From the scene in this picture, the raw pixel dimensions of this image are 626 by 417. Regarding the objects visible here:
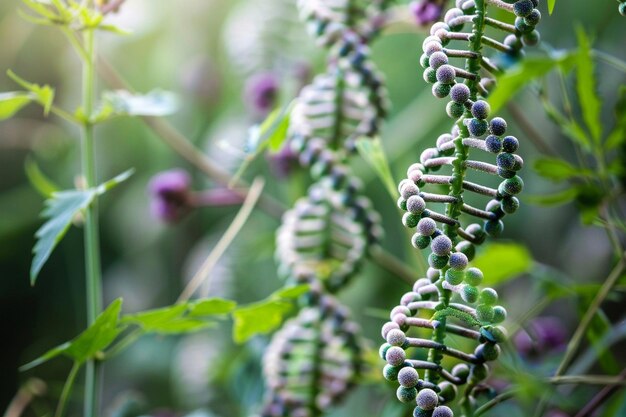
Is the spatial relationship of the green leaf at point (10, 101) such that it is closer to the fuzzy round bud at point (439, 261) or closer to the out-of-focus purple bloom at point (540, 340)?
the fuzzy round bud at point (439, 261)

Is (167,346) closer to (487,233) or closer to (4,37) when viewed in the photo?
(4,37)

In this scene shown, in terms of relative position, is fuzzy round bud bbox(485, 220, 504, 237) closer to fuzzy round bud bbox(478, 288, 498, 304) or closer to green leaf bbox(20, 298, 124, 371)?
fuzzy round bud bbox(478, 288, 498, 304)

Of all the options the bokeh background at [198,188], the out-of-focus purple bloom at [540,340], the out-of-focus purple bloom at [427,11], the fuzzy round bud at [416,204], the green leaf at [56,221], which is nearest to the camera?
the fuzzy round bud at [416,204]

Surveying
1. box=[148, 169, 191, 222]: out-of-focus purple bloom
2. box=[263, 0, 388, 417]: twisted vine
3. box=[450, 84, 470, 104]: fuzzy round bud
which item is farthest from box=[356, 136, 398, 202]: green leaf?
box=[148, 169, 191, 222]: out-of-focus purple bloom

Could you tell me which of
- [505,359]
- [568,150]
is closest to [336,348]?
[505,359]

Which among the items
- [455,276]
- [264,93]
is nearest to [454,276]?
[455,276]

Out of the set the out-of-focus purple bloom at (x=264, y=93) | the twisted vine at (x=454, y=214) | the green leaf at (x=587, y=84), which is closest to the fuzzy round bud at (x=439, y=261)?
the twisted vine at (x=454, y=214)
